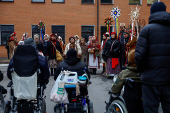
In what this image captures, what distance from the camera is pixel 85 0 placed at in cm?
2141

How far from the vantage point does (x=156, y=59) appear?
11.5 ft

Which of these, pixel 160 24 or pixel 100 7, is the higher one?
pixel 100 7

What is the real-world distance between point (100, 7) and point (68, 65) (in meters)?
17.1

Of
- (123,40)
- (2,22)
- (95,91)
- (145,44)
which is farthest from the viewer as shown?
(2,22)

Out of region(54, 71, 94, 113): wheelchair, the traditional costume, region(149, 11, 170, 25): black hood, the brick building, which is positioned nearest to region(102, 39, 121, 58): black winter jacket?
the traditional costume

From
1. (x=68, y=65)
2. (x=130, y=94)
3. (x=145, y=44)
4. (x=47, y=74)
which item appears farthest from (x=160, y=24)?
(x=47, y=74)

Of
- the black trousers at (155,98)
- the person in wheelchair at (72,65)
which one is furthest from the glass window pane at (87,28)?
the black trousers at (155,98)

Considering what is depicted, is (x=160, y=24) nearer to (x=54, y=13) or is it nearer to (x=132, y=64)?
(x=132, y=64)

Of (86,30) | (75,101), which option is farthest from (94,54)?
(86,30)

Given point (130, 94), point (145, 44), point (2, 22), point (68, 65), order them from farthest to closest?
point (2, 22)
point (68, 65)
point (130, 94)
point (145, 44)

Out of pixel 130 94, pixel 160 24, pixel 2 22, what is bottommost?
pixel 130 94

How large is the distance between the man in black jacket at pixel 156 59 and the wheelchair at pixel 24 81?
2148mm

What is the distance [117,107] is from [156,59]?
4.51 ft

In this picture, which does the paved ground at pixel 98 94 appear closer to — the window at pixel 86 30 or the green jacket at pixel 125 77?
the green jacket at pixel 125 77
